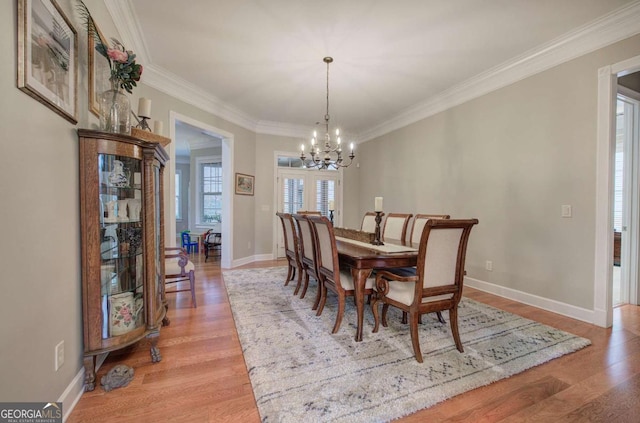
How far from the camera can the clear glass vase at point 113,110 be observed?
1.74 metres

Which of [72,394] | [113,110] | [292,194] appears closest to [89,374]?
[72,394]

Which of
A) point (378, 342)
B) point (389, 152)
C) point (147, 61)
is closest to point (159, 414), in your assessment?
point (378, 342)

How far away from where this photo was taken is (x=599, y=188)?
97.9 inches

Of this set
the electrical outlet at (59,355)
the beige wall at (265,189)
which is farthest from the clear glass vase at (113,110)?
the beige wall at (265,189)

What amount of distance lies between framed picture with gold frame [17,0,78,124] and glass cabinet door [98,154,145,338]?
36 centimetres

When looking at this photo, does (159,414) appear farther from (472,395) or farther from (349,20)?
(349,20)

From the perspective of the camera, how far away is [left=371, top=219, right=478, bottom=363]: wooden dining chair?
5.93ft

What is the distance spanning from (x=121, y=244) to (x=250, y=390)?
124cm

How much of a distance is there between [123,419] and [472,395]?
189cm

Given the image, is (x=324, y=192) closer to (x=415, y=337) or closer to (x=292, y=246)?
(x=292, y=246)

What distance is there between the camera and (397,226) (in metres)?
3.55

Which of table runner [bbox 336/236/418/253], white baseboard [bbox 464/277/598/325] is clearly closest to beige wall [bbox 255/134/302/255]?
table runner [bbox 336/236/418/253]

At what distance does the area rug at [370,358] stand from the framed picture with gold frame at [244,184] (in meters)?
2.55

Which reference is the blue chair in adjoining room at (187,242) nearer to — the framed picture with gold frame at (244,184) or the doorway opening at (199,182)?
the doorway opening at (199,182)
